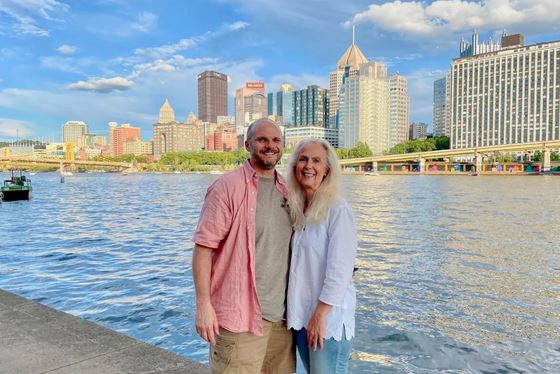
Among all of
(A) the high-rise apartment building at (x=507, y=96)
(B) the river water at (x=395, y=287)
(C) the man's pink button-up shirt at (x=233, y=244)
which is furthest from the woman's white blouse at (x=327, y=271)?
(A) the high-rise apartment building at (x=507, y=96)

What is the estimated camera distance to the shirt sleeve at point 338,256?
2.62 metres

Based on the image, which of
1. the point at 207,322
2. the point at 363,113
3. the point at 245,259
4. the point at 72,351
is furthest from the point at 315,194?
the point at 363,113

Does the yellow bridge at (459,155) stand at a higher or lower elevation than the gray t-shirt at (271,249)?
higher

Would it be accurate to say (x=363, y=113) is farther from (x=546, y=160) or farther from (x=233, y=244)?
(x=233, y=244)

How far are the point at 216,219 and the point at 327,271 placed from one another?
2.29 ft

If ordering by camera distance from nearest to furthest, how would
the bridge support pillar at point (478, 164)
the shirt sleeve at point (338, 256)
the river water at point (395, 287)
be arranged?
1. the shirt sleeve at point (338, 256)
2. the river water at point (395, 287)
3. the bridge support pillar at point (478, 164)

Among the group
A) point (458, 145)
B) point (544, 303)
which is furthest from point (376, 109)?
point (544, 303)

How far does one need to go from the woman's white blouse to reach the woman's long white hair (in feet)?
0.15

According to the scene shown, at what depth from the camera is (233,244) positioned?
2.71m

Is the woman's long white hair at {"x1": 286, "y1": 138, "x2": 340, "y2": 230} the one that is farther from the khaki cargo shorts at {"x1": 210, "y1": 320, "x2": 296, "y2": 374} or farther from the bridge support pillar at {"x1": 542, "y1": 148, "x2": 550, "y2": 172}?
the bridge support pillar at {"x1": 542, "y1": 148, "x2": 550, "y2": 172}

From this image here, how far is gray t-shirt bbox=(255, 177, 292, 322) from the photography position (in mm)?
2756

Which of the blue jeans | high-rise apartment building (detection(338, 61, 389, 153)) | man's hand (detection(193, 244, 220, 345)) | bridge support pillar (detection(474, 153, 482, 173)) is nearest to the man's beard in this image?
man's hand (detection(193, 244, 220, 345))

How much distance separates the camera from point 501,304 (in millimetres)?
8891

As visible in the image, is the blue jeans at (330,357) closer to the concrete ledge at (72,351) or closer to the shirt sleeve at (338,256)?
the shirt sleeve at (338,256)
